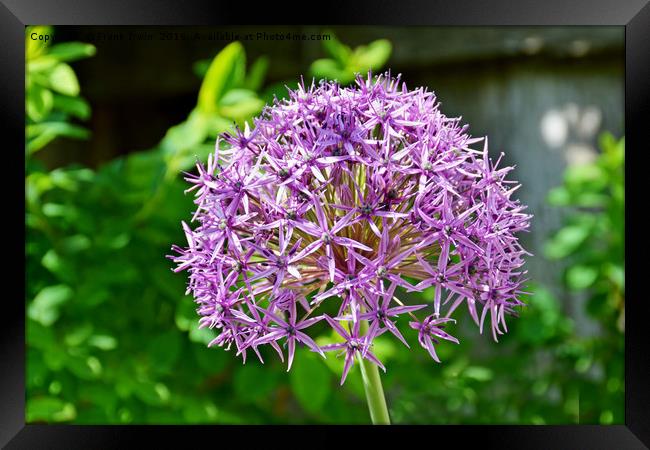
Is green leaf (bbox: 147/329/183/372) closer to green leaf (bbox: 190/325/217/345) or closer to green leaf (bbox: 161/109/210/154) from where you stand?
green leaf (bbox: 190/325/217/345)

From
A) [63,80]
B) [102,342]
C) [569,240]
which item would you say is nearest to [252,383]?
[102,342]

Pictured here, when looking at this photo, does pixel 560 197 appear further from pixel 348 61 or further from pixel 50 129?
pixel 50 129

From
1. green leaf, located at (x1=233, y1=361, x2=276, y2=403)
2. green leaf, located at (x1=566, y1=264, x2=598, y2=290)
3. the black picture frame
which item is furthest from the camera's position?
green leaf, located at (x1=566, y1=264, x2=598, y2=290)

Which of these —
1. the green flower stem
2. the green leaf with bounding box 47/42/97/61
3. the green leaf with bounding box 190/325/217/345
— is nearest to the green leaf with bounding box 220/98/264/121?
the green leaf with bounding box 47/42/97/61

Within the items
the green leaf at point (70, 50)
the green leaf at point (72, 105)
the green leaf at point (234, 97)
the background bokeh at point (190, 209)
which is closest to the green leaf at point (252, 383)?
the background bokeh at point (190, 209)
